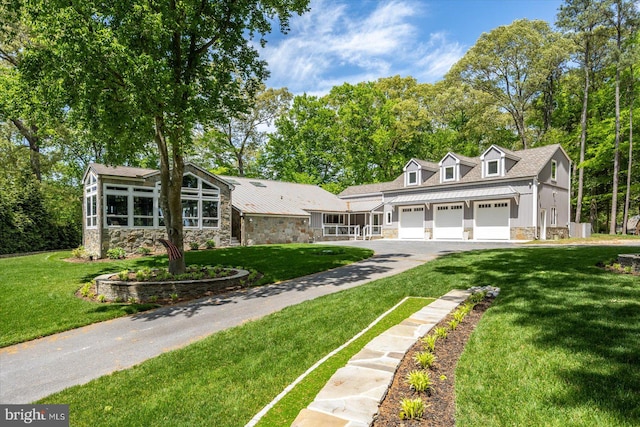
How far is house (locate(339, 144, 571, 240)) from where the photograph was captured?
20.8 meters

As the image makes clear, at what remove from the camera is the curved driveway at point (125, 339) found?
4.96 metres

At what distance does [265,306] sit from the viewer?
Answer: 790cm

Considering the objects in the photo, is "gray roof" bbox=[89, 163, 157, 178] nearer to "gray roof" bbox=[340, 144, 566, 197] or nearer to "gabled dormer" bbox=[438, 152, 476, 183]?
"gray roof" bbox=[340, 144, 566, 197]

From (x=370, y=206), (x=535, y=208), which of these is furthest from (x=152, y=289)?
(x=370, y=206)

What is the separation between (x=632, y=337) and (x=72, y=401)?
22.4 feet

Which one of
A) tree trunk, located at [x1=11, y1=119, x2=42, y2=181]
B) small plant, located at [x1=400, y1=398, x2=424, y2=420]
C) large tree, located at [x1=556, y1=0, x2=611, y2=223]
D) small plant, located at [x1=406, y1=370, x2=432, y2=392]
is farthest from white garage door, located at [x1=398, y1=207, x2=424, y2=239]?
tree trunk, located at [x1=11, y1=119, x2=42, y2=181]

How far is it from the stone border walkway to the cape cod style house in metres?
16.9

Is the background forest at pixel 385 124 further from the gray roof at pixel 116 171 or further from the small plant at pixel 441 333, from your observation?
the small plant at pixel 441 333

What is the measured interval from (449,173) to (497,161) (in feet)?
11.2

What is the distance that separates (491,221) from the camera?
2222cm

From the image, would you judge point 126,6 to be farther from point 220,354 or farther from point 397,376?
point 397,376

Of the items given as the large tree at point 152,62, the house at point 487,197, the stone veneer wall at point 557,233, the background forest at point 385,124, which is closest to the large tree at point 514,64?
the background forest at point 385,124

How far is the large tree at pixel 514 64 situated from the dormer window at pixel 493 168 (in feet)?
28.0

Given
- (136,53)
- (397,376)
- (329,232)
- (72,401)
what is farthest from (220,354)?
(329,232)
